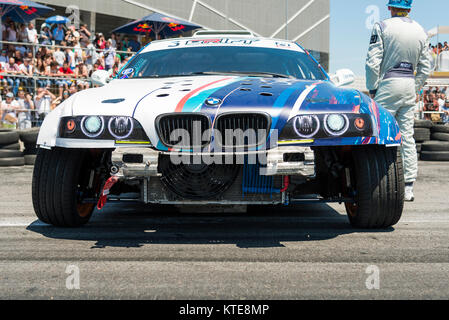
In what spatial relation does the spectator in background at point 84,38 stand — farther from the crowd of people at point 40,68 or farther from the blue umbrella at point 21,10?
the blue umbrella at point 21,10

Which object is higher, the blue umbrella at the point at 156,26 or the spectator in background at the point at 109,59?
the blue umbrella at the point at 156,26

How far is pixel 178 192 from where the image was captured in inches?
135

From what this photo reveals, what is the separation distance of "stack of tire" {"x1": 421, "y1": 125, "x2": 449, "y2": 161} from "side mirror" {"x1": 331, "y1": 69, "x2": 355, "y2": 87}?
6314 mm

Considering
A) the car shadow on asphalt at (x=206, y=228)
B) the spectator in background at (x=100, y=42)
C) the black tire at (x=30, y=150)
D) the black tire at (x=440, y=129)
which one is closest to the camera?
the car shadow on asphalt at (x=206, y=228)

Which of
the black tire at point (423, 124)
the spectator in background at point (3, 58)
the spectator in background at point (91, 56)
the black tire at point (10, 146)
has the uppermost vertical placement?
the spectator in background at point (91, 56)

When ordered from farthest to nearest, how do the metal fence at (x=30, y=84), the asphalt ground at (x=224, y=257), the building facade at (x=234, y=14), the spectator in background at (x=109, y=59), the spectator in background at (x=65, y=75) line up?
the building facade at (x=234, y=14) < the spectator in background at (x=109, y=59) < the spectator in background at (x=65, y=75) < the metal fence at (x=30, y=84) < the asphalt ground at (x=224, y=257)

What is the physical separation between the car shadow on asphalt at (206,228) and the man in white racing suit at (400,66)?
4.31 ft

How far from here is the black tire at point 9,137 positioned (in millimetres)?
8688

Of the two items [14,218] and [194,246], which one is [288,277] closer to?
[194,246]

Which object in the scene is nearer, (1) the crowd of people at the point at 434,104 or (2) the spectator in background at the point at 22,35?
(2) the spectator in background at the point at 22,35

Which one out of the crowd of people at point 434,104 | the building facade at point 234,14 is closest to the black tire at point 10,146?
the crowd of people at point 434,104

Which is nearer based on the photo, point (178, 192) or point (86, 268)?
point (86, 268)
